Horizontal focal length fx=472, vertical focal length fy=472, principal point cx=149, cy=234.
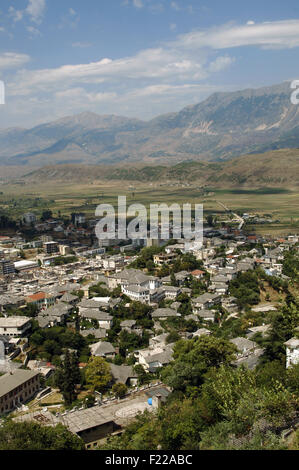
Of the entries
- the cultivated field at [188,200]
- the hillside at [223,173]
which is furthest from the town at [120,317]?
the hillside at [223,173]

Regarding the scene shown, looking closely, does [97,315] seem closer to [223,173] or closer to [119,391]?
[119,391]

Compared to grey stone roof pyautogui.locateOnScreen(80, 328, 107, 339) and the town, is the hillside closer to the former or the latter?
the town

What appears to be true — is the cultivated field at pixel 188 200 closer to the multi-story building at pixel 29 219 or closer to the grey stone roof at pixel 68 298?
the multi-story building at pixel 29 219

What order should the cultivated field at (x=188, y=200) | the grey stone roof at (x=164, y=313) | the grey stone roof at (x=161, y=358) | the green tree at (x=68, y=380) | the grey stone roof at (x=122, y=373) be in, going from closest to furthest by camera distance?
1. the green tree at (x=68, y=380)
2. the grey stone roof at (x=122, y=373)
3. the grey stone roof at (x=161, y=358)
4. the grey stone roof at (x=164, y=313)
5. the cultivated field at (x=188, y=200)

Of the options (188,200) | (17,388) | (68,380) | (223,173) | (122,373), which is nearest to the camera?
(68,380)

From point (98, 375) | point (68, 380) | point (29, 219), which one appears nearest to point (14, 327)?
point (98, 375)

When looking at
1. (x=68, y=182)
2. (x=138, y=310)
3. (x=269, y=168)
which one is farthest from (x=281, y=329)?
(x=68, y=182)
